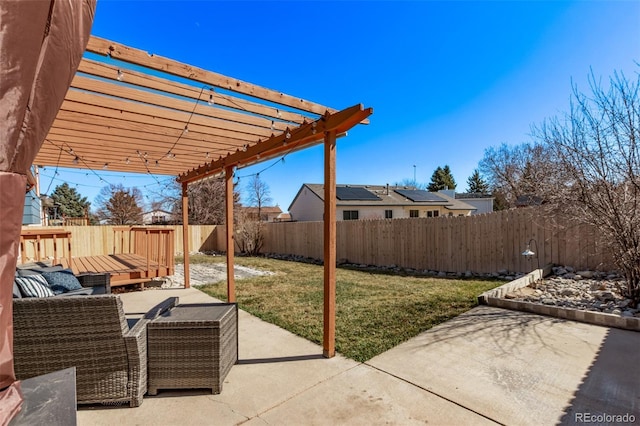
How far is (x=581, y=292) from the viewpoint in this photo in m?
4.92

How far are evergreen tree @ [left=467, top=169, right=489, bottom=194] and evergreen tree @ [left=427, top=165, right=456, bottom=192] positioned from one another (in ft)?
9.68

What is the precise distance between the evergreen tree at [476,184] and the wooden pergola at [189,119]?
3487 cm

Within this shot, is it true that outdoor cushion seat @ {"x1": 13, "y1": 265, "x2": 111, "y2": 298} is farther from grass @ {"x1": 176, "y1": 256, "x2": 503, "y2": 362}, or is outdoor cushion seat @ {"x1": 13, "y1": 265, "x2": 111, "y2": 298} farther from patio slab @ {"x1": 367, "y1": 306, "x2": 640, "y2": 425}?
patio slab @ {"x1": 367, "y1": 306, "x2": 640, "y2": 425}

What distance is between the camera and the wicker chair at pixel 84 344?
220 cm

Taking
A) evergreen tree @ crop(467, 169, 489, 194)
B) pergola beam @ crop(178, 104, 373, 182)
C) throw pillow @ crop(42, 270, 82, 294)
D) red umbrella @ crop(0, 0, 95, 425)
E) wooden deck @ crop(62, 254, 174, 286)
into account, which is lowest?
wooden deck @ crop(62, 254, 174, 286)

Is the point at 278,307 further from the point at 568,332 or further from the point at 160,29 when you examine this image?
the point at 160,29

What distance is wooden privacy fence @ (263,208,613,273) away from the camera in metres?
6.42

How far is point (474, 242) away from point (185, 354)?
24.5 feet

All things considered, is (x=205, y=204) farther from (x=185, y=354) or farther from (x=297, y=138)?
(x=185, y=354)

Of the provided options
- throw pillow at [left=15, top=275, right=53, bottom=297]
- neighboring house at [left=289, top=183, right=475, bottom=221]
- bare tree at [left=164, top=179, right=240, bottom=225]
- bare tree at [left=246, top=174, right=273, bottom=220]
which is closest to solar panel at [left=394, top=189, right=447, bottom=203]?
neighboring house at [left=289, top=183, right=475, bottom=221]

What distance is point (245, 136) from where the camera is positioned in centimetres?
438

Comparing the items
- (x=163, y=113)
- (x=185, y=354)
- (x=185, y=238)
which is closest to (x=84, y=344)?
Answer: (x=185, y=354)

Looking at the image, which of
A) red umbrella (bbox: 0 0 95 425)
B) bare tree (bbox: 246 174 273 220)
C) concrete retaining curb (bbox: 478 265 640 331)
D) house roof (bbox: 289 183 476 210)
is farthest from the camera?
bare tree (bbox: 246 174 273 220)

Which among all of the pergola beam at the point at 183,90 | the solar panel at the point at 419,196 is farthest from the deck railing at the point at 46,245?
the solar panel at the point at 419,196
